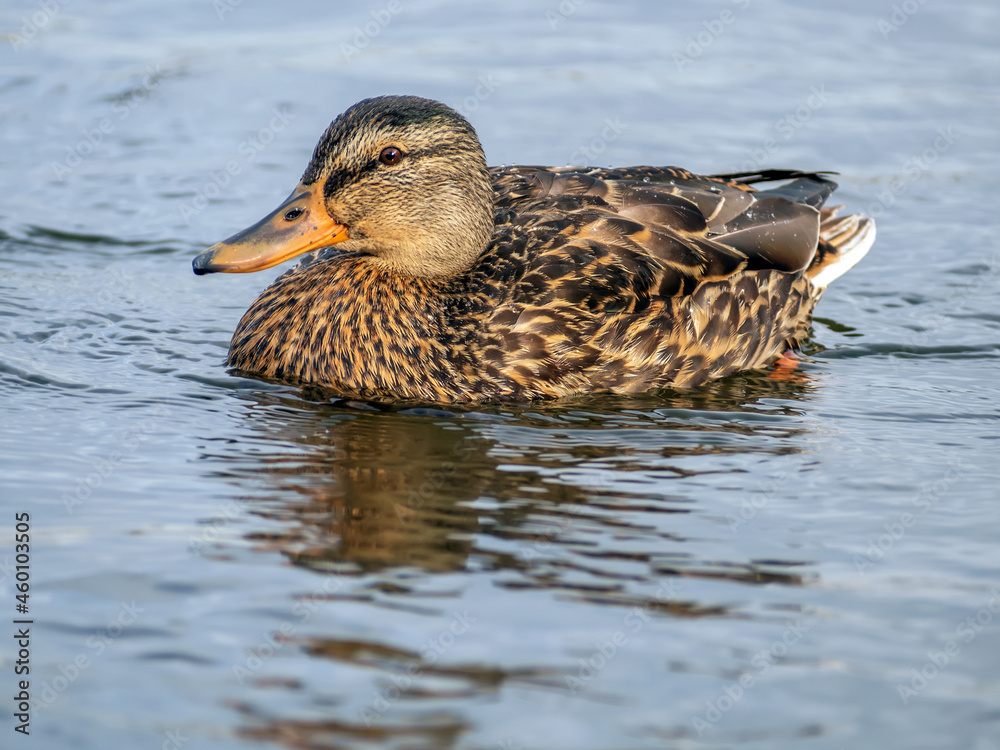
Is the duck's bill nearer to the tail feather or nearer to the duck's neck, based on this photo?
the duck's neck

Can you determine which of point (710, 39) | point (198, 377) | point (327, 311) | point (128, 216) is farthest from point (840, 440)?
point (710, 39)

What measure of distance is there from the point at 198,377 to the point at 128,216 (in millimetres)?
3610

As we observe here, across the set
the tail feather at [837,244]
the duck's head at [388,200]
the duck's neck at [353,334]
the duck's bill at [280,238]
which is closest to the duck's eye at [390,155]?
the duck's head at [388,200]

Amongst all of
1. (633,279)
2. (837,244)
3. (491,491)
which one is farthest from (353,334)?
(837,244)

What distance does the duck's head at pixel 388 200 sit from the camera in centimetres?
766

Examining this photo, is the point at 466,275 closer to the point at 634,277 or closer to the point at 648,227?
the point at 634,277

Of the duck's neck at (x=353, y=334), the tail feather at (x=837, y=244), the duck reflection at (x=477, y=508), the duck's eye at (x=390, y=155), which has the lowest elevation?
the duck reflection at (x=477, y=508)

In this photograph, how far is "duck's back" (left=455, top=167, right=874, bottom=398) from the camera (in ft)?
26.1

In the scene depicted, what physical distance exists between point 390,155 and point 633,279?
163 centimetres

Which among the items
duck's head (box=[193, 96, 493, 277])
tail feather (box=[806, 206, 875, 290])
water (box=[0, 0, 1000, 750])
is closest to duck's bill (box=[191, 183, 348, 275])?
duck's head (box=[193, 96, 493, 277])

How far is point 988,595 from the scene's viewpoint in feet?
18.2

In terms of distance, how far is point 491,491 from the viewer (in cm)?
655

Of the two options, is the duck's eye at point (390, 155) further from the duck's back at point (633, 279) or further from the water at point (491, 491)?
the water at point (491, 491)

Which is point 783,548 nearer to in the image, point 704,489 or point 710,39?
point 704,489
